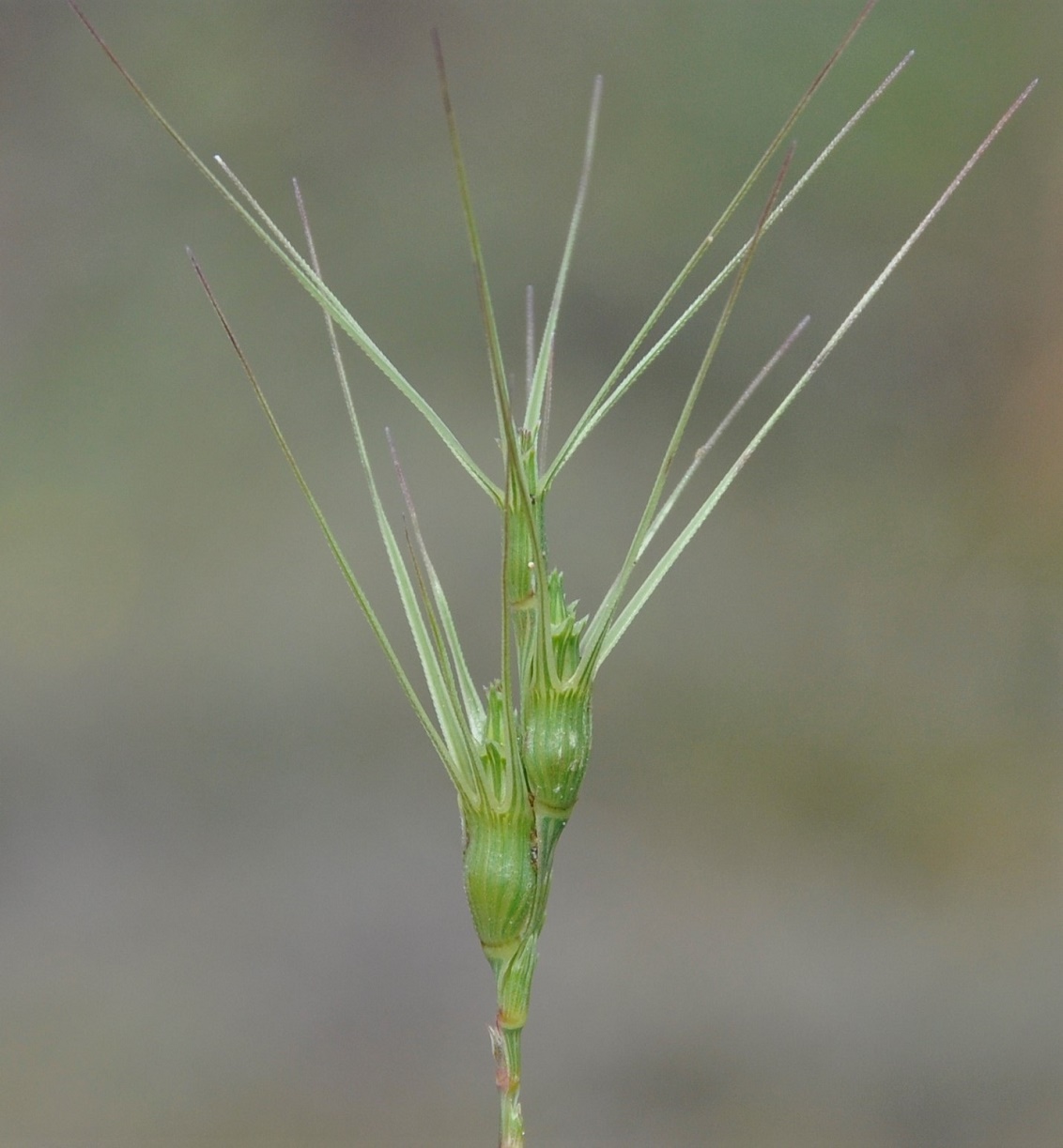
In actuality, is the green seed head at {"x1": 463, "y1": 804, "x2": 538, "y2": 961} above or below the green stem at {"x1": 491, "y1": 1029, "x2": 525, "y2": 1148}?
above

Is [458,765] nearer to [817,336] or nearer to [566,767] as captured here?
[566,767]

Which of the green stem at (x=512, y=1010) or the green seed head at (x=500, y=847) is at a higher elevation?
the green seed head at (x=500, y=847)

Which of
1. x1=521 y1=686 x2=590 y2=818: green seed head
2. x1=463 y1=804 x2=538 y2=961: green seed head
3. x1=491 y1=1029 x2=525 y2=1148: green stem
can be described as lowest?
x1=491 y1=1029 x2=525 y2=1148: green stem

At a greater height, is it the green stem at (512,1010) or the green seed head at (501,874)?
the green seed head at (501,874)

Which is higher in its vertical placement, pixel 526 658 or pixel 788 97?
pixel 788 97

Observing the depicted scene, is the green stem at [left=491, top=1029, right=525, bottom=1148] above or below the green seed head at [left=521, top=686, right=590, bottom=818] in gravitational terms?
below

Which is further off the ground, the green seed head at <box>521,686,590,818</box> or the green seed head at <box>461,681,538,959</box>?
the green seed head at <box>521,686,590,818</box>

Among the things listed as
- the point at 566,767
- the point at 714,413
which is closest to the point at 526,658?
the point at 566,767

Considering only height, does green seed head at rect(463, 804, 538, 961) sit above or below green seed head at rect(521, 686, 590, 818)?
below

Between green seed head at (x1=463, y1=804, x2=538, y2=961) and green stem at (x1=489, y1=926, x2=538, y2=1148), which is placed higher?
green seed head at (x1=463, y1=804, x2=538, y2=961)

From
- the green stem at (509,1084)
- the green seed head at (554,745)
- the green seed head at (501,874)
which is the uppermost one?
the green seed head at (554,745)

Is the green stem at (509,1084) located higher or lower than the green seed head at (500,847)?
lower
